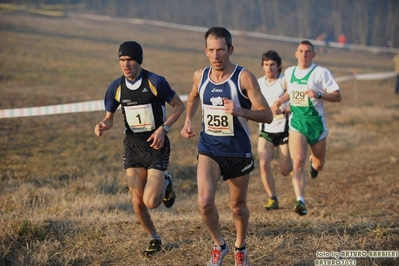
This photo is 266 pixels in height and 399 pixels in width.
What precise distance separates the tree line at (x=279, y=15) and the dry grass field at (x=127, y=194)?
33.3 m

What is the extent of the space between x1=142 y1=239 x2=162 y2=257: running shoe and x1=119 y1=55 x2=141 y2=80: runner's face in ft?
5.98

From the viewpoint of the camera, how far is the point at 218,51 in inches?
210

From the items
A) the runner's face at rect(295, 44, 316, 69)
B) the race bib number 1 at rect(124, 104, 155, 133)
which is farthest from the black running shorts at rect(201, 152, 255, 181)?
the runner's face at rect(295, 44, 316, 69)

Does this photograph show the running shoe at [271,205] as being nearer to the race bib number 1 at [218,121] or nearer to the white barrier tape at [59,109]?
the race bib number 1 at [218,121]

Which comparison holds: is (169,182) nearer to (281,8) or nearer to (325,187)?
(325,187)

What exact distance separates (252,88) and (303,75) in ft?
11.2

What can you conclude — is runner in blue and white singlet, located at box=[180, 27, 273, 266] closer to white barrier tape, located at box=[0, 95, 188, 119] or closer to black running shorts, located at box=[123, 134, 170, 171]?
black running shorts, located at box=[123, 134, 170, 171]

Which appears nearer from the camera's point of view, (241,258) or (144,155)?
(241,258)

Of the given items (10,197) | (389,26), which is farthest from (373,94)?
(389,26)

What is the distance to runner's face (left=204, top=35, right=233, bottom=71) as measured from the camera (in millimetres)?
5305

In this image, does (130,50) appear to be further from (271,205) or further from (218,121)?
(271,205)

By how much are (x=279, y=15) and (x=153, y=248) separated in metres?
63.4

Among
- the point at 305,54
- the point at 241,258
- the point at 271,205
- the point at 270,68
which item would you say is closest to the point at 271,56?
the point at 270,68

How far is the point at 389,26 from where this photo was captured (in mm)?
65188
